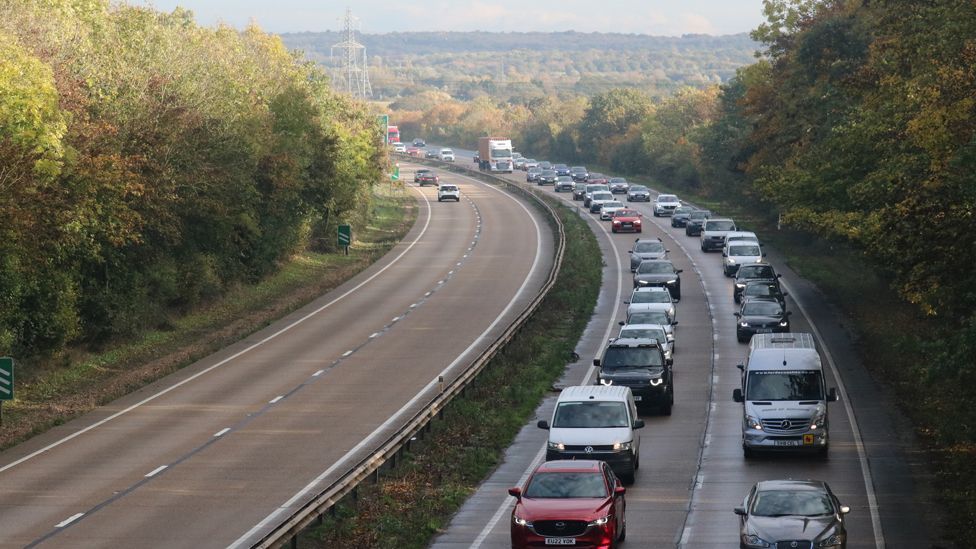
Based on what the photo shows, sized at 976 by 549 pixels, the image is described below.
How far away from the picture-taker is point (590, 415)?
26812 mm

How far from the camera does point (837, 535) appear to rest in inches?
761

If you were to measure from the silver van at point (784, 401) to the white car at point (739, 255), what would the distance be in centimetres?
3098

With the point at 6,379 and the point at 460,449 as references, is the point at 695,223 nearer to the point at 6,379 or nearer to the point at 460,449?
the point at 460,449

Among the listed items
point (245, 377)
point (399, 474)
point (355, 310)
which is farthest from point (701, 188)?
point (399, 474)

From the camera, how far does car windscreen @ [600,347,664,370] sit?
34.1 meters

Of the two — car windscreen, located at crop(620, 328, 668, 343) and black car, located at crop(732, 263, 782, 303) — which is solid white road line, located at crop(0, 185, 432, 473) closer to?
car windscreen, located at crop(620, 328, 668, 343)

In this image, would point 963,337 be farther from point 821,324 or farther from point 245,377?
point 821,324

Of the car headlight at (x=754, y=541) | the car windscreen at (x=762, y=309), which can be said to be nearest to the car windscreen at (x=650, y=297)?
the car windscreen at (x=762, y=309)

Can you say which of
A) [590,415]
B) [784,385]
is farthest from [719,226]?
[590,415]

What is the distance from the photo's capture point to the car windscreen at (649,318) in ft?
142

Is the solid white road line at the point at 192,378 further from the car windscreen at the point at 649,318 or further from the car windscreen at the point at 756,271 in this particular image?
the car windscreen at the point at 756,271

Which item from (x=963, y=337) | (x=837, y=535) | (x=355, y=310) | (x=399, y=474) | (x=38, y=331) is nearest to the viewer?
(x=837, y=535)

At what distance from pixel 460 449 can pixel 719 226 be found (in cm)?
4670

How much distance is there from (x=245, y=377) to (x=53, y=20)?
730 inches
